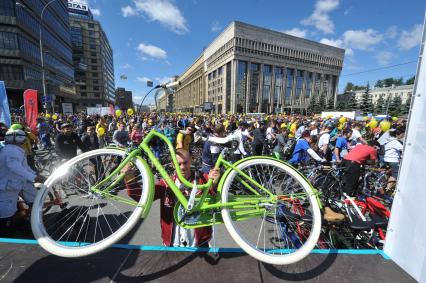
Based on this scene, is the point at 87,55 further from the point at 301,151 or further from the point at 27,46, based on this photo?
the point at 301,151

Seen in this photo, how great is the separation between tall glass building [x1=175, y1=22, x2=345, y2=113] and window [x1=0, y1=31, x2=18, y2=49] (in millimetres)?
52209

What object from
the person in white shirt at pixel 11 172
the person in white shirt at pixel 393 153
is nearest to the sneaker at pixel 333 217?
the person in white shirt at pixel 11 172

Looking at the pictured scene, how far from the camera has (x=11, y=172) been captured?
113 inches

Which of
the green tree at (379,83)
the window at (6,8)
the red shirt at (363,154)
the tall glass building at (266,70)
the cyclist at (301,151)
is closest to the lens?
the red shirt at (363,154)

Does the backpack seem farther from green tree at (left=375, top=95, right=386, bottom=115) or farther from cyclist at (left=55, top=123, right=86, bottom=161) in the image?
green tree at (left=375, top=95, right=386, bottom=115)

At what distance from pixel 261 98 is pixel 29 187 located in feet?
247

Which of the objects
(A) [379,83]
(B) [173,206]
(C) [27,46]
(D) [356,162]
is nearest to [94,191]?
(B) [173,206]

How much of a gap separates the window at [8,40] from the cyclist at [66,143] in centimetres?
3748

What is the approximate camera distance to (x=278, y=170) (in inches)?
88.4

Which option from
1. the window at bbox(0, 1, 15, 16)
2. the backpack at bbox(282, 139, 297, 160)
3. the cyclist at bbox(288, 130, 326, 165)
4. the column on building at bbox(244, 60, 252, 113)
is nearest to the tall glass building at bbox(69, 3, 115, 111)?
the window at bbox(0, 1, 15, 16)

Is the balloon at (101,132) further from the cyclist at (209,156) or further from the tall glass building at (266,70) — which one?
the tall glass building at (266,70)

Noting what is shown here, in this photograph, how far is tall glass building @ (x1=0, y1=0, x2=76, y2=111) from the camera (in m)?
28.1

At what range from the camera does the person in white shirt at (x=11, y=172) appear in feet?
8.87

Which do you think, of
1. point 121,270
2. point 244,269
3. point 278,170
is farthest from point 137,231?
point 278,170
